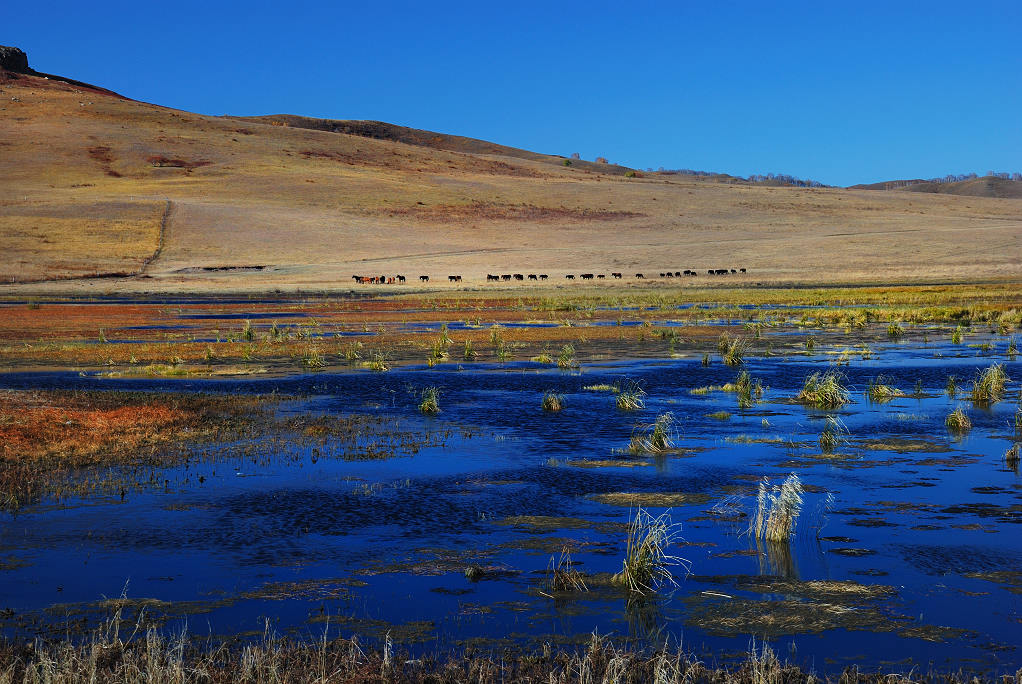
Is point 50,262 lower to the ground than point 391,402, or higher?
higher

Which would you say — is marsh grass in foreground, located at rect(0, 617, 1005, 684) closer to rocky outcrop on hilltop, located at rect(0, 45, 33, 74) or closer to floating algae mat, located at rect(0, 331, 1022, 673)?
floating algae mat, located at rect(0, 331, 1022, 673)

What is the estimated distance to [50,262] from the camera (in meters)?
83.3

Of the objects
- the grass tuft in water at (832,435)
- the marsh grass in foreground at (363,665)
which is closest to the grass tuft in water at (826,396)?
the grass tuft in water at (832,435)

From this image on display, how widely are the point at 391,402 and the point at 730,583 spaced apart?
13.8 metres

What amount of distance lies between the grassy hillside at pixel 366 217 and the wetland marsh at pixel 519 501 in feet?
170

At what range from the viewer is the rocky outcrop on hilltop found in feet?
618

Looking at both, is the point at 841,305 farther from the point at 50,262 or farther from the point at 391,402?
the point at 50,262

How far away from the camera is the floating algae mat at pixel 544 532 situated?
9047 millimetres

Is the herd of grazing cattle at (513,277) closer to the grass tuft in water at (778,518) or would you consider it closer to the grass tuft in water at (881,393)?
the grass tuft in water at (881,393)

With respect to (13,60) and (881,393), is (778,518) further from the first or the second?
(13,60)

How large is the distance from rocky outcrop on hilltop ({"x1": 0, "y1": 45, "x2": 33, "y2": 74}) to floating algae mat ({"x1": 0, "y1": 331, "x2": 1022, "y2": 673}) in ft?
634

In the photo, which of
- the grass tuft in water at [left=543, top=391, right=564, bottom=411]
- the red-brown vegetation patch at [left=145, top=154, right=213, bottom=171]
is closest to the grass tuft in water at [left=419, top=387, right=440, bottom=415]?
the grass tuft in water at [left=543, top=391, right=564, bottom=411]

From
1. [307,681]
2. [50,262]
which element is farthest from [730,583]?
[50,262]

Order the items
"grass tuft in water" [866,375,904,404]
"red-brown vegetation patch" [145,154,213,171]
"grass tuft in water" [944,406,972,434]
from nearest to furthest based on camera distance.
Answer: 1. "grass tuft in water" [944,406,972,434]
2. "grass tuft in water" [866,375,904,404]
3. "red-brown vegetation patch" [145,154,213,171]
